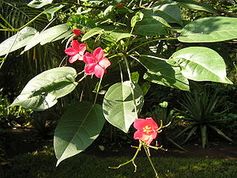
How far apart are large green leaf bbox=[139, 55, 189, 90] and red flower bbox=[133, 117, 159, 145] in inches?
2.4

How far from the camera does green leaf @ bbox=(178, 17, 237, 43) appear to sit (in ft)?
2.00

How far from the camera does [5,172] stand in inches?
169

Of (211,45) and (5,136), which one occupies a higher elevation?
(211,45)

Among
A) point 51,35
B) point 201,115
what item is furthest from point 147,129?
point 201,115

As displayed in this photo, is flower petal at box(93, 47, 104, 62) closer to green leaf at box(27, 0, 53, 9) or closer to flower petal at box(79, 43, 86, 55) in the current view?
flower petal at box(79, 43, 86, 55)

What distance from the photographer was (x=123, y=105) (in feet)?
2.08

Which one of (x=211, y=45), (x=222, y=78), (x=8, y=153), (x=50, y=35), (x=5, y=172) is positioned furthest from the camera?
(x=8, y=153)

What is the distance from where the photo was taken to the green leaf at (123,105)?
0.60 m

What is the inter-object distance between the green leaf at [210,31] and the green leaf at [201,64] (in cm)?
2

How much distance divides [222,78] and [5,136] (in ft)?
16.3

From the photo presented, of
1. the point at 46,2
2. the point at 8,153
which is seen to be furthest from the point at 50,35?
the point at 8,153

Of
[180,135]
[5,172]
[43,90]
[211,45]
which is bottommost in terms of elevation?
[180,135]

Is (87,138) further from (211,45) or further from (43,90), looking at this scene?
(211,45)

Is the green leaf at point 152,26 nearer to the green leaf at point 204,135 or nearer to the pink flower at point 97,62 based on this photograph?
the pink flower at point 97,62
